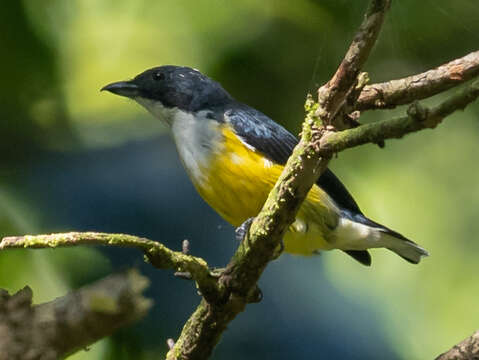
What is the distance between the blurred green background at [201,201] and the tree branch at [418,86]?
98cm

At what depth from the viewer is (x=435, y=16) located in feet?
10.1

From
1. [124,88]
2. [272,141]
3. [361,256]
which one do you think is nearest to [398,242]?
[361,256]

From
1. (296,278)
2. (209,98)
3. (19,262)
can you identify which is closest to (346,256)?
(296,278)

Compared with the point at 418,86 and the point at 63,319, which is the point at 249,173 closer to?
the point at 418,86

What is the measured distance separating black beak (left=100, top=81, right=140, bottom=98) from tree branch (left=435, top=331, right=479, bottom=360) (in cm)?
177

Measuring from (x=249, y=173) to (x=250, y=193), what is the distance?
0.24 feet

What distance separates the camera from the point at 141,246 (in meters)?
1.72

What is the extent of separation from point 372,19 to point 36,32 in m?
2.17

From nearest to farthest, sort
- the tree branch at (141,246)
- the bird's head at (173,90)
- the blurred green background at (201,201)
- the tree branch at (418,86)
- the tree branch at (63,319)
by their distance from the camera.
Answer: the tree branch at (63,319), the tree branch at (141,246), the tree branch at (418,86), the blurred green background at (201,201), the bird's head at (173,90)

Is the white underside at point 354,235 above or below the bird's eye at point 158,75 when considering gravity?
below

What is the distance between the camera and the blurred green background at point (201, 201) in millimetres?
3154

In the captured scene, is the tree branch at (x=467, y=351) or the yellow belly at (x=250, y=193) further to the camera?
the yellow belly at (x=250, y=193)

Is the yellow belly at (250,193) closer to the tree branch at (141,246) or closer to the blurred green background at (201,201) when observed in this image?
the blurred green background at (201,201)

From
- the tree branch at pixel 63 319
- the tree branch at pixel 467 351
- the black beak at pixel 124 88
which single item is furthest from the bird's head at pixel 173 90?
the tree branch at pixel 63 319
